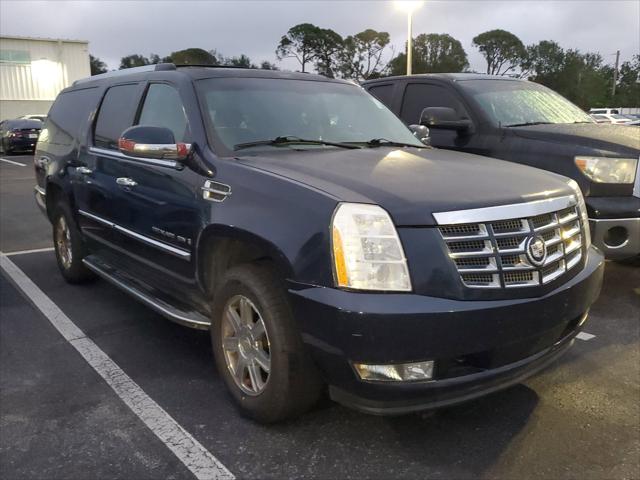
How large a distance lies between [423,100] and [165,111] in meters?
3.43

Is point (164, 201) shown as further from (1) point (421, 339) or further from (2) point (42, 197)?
(2) point (42, 197)

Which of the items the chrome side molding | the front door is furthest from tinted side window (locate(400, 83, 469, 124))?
the chrome side molding

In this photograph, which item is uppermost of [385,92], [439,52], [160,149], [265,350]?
[439,52]

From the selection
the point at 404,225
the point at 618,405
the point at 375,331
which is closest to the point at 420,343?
the point at 375,331

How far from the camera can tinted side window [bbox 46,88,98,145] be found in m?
5.08

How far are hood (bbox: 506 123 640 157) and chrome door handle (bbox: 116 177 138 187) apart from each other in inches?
134

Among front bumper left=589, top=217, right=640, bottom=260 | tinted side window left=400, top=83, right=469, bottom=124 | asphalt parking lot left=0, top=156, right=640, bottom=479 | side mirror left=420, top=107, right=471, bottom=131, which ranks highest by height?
tinted side window left=400, top=83, right=469, bottom=124

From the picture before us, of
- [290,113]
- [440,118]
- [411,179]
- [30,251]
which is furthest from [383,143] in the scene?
[30,251]

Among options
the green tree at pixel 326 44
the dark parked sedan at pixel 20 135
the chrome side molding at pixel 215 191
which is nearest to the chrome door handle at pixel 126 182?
the chrome side molding at pixel 215 191

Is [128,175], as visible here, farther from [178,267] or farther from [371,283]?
[371,283]

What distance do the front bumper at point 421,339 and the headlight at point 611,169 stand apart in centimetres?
239

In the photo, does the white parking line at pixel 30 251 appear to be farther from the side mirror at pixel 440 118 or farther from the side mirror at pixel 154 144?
the side mirror at pixel 440 118

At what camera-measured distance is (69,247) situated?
550cm

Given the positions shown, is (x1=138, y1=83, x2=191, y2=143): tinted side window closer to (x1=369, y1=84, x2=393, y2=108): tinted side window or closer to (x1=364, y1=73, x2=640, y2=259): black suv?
(x1=364, y1=73, x2=640, y2=259): black suv
